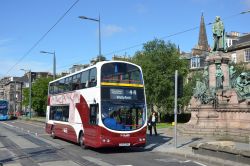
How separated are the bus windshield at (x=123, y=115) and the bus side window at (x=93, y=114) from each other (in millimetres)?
457

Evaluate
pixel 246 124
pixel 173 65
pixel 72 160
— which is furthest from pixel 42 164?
pixel 173 65

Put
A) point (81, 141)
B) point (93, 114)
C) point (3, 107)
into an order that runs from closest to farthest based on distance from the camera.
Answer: point (93, 114)
point (81, 141)
point (3, 107)

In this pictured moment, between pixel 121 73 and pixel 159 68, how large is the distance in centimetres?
2882

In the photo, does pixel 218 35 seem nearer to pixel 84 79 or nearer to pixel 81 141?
pixel 84 79

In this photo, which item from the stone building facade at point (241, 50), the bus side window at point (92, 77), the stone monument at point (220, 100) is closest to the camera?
the bus side window at point (92, 77)

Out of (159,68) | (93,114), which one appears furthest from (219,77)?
(159,68)

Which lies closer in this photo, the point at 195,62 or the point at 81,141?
the point at 81,141

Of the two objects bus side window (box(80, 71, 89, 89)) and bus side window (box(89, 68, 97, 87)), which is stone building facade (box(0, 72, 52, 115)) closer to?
bus side window (box(80, 71, 89, 89))

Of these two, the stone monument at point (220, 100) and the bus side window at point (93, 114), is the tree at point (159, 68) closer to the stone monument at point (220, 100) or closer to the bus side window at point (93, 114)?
the stone monument at point (220, 100)

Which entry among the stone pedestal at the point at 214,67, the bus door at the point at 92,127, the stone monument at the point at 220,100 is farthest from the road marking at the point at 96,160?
the stone pedestal at the point at 214,67

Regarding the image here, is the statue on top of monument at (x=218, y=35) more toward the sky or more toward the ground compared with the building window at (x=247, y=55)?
more toward the ground

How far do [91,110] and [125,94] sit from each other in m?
1.81

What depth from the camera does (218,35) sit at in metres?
29.9

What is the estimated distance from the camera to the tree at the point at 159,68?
46.4 metres
